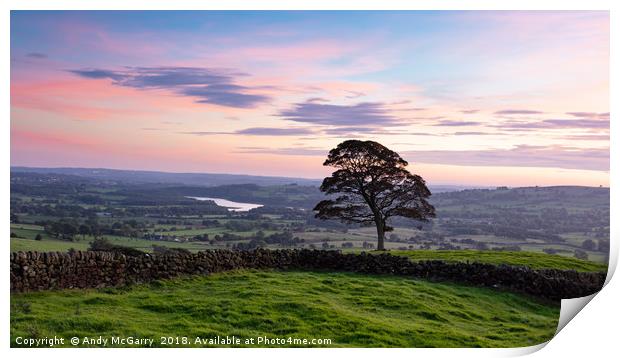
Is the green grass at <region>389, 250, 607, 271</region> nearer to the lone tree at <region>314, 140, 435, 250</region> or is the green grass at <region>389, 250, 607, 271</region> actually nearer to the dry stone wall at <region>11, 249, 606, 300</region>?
the dry stone wall at <region>11, 249, 606, 300</region>

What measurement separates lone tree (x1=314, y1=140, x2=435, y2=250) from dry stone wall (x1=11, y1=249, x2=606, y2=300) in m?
7.23

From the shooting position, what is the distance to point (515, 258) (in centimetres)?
2502

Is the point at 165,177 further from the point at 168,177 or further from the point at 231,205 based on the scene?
the point at 231,205

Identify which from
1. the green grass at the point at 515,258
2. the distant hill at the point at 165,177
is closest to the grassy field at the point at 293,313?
the green grass at the point at 515,258

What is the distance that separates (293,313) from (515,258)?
15.1m

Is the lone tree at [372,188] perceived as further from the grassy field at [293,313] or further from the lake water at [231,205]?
the grassy field at [293,313]

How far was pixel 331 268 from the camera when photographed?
21.8 metres

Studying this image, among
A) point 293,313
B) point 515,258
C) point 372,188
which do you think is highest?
point 372,188

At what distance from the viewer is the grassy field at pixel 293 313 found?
1181cm

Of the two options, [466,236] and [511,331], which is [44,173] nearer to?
[511,331]

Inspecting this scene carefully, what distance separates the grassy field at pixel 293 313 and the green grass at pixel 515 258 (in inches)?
212

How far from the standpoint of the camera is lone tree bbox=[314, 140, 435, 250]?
94.3 feet

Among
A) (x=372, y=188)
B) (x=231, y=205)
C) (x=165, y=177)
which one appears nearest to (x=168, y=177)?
(x=165, y=177)

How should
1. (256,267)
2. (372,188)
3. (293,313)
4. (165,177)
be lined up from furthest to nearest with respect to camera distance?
1. (372,188)
2. (165,177)
3. (256,267)
4. (293,313)
